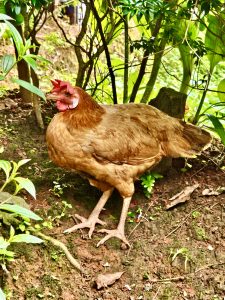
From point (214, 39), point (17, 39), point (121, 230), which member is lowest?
point (121, 230)

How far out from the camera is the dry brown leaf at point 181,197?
331 cm

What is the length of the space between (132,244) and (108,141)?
688 millimetres

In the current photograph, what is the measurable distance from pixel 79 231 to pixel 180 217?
0.72 m

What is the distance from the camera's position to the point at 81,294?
265 centimetres

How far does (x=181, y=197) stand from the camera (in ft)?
11.0

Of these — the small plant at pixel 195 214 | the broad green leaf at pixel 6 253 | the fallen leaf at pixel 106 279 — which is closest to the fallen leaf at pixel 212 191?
the small plant at pixel 195 214

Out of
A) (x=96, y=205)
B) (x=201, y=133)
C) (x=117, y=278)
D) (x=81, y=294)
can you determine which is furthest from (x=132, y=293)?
(x=201, y=133)

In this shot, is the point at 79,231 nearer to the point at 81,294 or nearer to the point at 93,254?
the point at 93,254

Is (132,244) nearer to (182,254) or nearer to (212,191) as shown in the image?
(182,254)

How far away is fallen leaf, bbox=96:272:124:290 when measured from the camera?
2.71 metres

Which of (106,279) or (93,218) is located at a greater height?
(93,218)

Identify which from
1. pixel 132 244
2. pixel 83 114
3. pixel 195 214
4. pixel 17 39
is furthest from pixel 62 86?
pixel 195 214

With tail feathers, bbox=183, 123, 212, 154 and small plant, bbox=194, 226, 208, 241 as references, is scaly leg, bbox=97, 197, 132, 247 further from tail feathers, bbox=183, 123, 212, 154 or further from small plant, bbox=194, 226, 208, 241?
tail feathers, bbox=183, 123, 212, 154

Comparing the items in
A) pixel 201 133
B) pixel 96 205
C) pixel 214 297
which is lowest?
pixel 214 297
